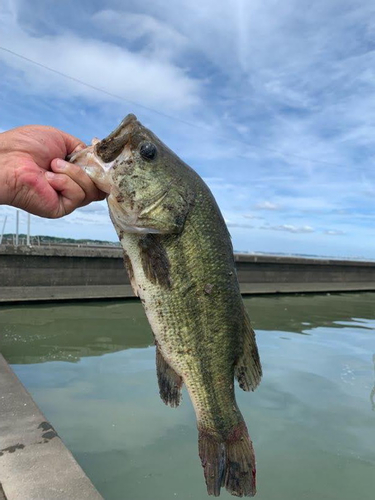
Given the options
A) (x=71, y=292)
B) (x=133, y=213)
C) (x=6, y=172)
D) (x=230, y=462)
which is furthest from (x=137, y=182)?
(x=71, y=292)

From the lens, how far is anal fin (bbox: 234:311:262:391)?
2365 millimetres

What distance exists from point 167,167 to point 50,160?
69cm

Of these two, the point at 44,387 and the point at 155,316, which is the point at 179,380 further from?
the point at 44,387

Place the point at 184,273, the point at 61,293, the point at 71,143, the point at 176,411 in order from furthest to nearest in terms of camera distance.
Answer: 1. the point at 61,293
2. the point at 176,411
3. the point at 71,143
4. the point at 184,273

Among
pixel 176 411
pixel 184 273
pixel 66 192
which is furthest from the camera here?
pixel 176 411

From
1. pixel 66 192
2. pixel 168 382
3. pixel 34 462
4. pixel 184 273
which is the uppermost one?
pixel 66 192

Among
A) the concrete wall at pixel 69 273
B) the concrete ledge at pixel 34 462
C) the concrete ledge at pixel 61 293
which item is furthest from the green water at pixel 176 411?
the concrete wall at pixel 69 273

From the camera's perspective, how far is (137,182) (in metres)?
2.23

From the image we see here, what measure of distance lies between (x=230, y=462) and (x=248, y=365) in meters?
0.51

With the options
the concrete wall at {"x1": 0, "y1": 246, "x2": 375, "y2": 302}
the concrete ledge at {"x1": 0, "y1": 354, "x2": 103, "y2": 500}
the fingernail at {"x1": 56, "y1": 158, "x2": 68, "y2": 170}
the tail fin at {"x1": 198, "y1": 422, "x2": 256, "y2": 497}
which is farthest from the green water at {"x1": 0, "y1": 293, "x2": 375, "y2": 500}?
the fingernail at {"x1": 56, "y1": 158, "x2": 68, "y2": 170}

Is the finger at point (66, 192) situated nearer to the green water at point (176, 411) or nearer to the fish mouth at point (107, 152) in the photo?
the fish mouth at point (107, 152)

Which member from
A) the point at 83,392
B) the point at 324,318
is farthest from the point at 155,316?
the point at 324,318

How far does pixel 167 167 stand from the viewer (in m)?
2.30

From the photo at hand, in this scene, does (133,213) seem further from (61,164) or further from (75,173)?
(61,164)
